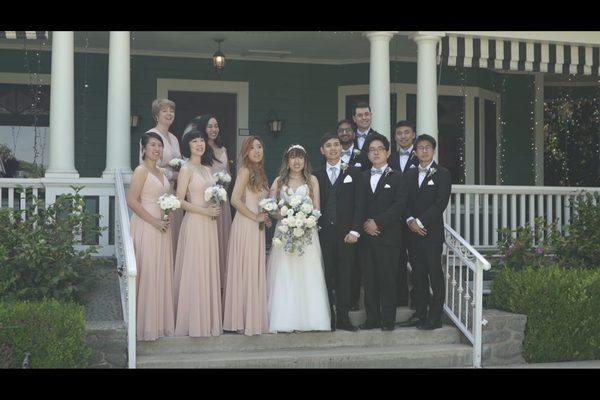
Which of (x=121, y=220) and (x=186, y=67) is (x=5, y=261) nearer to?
(x=121, y=220)

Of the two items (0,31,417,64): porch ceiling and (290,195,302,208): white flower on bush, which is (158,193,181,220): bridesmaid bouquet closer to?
(290,195,302,208): white flower on bush

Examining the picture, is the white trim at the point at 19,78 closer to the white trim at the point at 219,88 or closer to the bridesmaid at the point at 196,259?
the white trim at the point at 219,88

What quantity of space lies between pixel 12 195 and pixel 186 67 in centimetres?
440

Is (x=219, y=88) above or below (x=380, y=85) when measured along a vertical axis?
above

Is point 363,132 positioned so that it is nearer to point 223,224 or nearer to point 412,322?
point 223,224

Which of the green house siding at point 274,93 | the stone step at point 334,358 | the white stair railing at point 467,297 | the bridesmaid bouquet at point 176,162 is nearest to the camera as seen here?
the stone step at point 334,358

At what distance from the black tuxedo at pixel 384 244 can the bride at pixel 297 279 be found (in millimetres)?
459

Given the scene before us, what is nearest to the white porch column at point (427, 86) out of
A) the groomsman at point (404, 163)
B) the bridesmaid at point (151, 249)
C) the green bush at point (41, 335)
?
the groomsman at point (404, 163)

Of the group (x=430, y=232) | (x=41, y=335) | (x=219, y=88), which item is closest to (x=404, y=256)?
(x=430, y=232)

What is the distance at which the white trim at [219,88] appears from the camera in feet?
42.4

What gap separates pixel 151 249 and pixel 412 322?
A: 2662mm

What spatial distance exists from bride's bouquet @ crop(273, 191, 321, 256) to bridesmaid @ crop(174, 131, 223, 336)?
603 mm

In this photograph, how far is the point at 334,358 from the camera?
812 cm

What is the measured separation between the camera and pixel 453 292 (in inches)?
351
